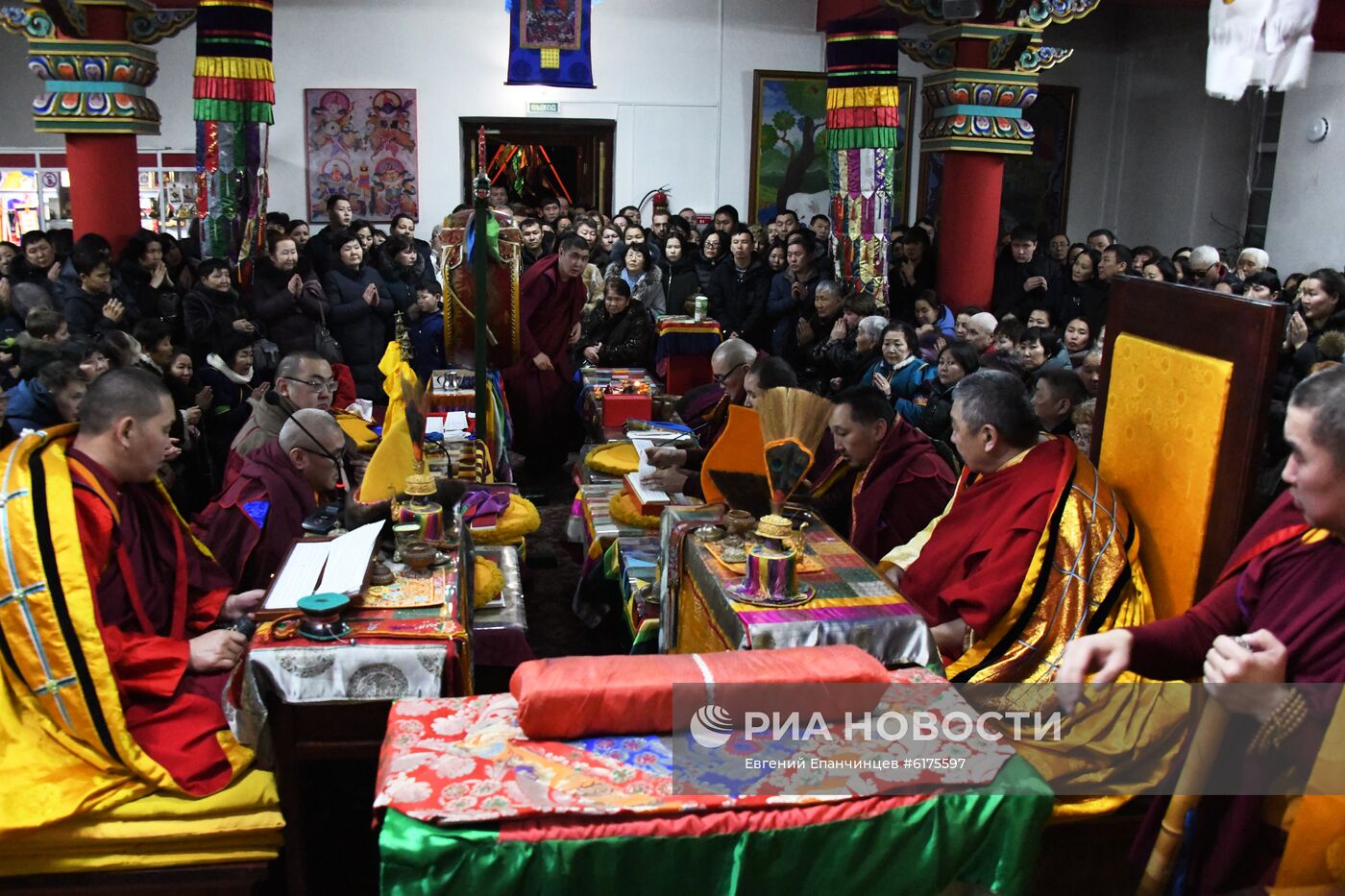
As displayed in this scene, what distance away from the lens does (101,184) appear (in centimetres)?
751

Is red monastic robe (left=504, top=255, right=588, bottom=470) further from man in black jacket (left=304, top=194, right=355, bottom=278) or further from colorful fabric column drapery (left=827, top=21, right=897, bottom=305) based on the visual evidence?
colorful fabric column drapery (left=827, top=21, right=897, bottom=305)

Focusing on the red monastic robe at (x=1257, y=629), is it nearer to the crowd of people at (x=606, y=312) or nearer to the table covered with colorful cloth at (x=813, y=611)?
the table covered with colorful cloth at (x=813, y=611)

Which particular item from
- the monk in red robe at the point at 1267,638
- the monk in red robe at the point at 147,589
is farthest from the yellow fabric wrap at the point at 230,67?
the monk in red robe at the point at 1267,638

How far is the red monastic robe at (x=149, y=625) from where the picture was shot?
245 cm

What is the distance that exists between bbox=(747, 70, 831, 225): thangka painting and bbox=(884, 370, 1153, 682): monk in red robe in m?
8.64

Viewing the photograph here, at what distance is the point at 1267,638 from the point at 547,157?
1073 centimetres

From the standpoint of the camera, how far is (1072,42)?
11859 mm

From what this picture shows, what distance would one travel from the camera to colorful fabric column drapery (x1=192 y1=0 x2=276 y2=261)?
7172 mm

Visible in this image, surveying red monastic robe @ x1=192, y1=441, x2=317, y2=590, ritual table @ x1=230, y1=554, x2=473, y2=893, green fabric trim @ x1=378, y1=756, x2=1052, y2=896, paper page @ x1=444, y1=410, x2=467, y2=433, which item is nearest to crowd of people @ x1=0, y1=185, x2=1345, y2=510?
paper page @ x1=444, y1=410, x2=467, y2=433

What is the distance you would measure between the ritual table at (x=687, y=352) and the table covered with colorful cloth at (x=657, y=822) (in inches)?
193

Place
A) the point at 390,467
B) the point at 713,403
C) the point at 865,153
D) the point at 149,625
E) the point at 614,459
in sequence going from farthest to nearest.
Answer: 1. the point at 865,153
2. the point at 713,403
3. the point at 614,459
4. the point at 390,467
5. the point at 149,625

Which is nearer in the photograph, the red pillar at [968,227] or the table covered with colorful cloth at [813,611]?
the table covered with colorful cloth at [813,611]

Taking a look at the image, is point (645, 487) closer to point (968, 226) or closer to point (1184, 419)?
point (1184, 419)

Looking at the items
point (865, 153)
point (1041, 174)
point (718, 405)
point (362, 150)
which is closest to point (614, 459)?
point (718, 405)
